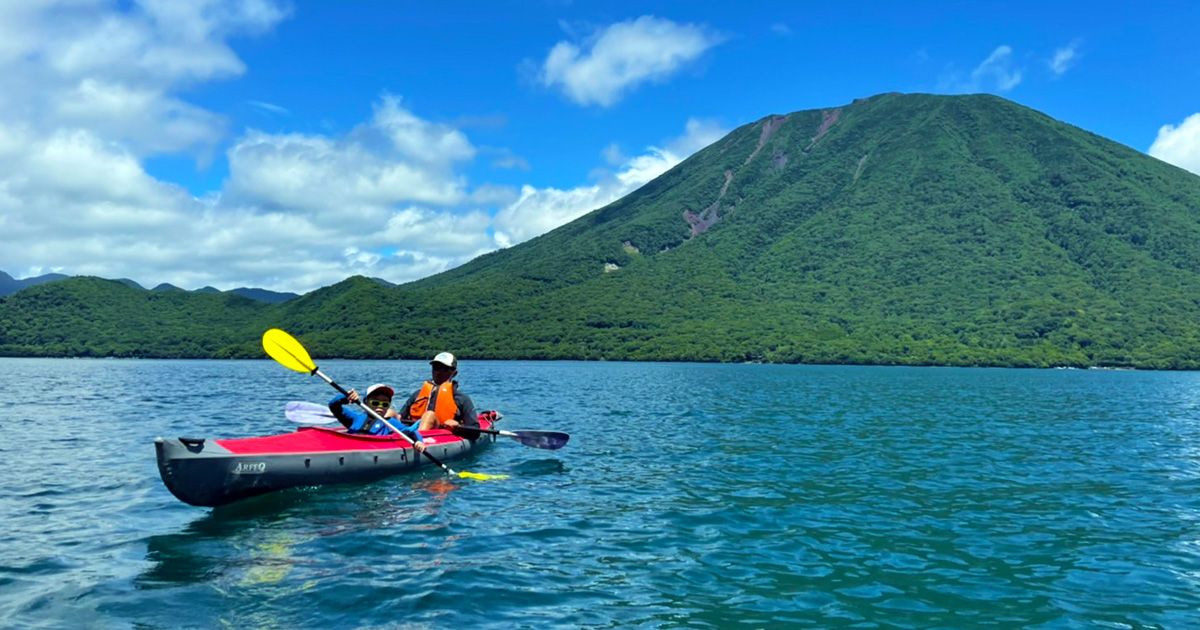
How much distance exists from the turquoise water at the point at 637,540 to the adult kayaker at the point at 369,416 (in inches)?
54.9

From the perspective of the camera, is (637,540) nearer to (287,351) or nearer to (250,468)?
(250,468)

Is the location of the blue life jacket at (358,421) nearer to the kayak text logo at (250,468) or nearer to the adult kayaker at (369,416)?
the adult kayaker at (369,416)

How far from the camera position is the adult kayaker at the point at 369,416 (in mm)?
18891

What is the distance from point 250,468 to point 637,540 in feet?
26.6

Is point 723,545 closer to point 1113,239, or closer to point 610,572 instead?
point 610,572

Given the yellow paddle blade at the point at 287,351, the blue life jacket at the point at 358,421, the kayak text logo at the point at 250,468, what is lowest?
the kayak text logo at the point at 250,468

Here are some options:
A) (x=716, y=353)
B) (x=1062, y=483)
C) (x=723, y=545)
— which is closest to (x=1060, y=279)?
(x=716, y=353)

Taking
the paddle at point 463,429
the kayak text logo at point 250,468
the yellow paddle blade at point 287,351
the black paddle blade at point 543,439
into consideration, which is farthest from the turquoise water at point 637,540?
the yellow paddle blade at point 287,351

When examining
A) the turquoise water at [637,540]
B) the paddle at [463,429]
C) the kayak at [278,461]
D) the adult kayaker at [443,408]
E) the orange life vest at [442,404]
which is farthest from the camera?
the orange life vest at [442,404]

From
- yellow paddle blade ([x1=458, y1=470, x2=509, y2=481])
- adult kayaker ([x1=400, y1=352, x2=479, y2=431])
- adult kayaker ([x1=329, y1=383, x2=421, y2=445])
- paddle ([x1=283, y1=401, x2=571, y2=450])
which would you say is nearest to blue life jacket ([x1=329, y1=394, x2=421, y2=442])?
adult kayaker ([x1=329, y1=383, x2=421, y2=445])

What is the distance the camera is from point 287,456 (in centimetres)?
1611

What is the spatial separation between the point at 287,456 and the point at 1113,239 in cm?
22244

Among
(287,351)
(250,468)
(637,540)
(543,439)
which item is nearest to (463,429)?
(543,439)

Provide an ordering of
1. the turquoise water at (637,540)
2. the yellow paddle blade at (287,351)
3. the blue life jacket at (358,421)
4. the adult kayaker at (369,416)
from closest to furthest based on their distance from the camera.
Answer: the turquoise water at (637,540) → the blue life jacket at (358,421) → the adult kayaker at (369,416) → the yellow paddle blade at (287,351)
